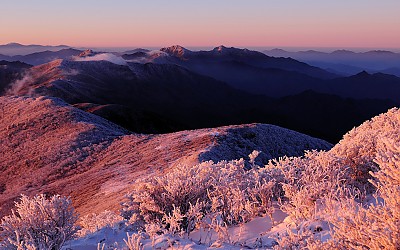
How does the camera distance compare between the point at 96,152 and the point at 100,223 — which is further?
the point at 96,152

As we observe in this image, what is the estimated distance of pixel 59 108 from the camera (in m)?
53.0

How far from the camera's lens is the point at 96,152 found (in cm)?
3769

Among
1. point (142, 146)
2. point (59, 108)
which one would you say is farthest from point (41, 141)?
point (142, 146)

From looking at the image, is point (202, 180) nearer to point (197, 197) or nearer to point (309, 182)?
point (197, 197)

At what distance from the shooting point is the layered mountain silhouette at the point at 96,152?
89.9ft

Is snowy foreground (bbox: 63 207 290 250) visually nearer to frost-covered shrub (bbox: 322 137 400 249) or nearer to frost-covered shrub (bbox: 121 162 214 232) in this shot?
frost-covered shrub (bbox: 121 162 214 232)

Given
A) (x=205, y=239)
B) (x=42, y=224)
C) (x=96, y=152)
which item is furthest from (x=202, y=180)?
(x=96, y=152)

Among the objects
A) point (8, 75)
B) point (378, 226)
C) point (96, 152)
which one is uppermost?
point (378, 226)

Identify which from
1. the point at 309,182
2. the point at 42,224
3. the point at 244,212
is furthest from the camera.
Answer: the point at 309,182

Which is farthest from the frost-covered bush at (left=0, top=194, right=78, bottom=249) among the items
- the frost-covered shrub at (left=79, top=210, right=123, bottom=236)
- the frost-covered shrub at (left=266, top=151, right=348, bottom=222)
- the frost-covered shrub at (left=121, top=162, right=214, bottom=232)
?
the frost-covered shrub at (left=266, top=151, right=348, bottom=222)

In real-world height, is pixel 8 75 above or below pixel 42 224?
below

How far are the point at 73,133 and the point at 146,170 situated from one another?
19440mm

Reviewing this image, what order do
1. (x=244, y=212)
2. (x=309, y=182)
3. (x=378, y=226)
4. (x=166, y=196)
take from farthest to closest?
(x=166, y=196) < (x=309, y=182) < (x=244, y=212) < (x=378, y=226)

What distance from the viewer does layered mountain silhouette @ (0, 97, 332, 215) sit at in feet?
89.9
